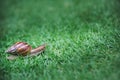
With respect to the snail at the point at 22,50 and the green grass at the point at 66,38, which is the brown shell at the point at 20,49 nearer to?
the snail at the point at 22,50

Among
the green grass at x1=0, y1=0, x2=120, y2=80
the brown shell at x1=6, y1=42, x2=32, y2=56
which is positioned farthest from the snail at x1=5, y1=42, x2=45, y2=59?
the green grass at x1=0, y1=0, x2=120, y2=80

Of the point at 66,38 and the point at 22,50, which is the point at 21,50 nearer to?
the point at 22,50

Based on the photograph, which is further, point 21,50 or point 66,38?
point 66,38

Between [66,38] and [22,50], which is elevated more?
[66,38]

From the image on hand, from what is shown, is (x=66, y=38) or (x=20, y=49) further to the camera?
(x=66, y=38)

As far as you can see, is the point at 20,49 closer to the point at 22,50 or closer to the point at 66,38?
the point at 22,50

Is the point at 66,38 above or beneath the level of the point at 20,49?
above

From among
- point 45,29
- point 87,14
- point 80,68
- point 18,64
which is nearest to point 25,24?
point 45,29

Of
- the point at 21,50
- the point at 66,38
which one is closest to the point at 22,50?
the point at 21,50
